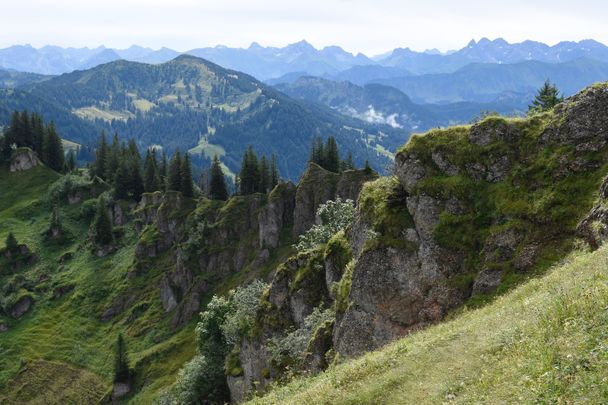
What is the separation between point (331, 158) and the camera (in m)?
138

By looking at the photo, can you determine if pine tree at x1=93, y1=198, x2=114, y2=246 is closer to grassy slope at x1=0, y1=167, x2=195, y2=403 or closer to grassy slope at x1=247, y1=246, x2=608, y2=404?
grassy slope at x1=0, y1=167, x2=195, y2=403

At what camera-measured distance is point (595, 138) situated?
33.2 m

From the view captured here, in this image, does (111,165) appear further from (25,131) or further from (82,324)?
(82,324)

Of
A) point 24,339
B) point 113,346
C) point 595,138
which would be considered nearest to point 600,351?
point 595,138

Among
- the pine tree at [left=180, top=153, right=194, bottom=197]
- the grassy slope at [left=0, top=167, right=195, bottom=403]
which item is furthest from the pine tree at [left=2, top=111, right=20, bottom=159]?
the pine tree at [left=180, top=153, right=194, bottom=197]

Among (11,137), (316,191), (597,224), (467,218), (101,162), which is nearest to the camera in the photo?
(597,224)

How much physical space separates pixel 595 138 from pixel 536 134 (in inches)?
155

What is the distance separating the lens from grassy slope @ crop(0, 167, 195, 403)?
289 ft

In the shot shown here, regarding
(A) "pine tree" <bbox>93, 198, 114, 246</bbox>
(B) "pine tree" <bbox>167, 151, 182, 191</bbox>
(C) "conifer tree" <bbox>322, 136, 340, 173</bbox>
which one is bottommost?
(A) "pine tree" <bbox>93, 198, 114, 246</bbox>

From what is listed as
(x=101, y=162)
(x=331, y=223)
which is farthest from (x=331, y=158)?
(x=101, y=162)

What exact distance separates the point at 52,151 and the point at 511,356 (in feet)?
621

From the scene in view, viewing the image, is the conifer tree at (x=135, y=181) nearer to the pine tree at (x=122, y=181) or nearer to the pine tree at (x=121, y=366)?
the pine tree at (x=122, y=181)

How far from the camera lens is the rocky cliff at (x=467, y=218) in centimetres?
3180

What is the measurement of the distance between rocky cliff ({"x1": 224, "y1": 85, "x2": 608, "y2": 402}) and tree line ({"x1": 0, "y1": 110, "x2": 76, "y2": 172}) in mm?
165429
